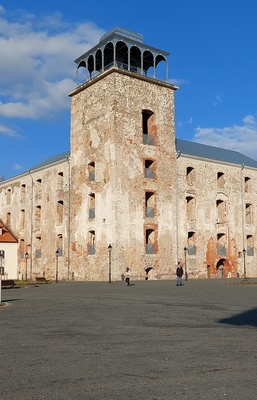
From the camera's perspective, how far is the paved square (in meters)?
5.36

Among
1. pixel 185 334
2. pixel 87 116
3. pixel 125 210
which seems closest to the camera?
pixel 185 334

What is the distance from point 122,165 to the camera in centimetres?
3531

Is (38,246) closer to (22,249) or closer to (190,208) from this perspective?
(22,249)

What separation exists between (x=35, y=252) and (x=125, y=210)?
43.7ft

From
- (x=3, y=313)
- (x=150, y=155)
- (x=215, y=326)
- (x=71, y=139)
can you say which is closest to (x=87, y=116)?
(x=71, y=139)

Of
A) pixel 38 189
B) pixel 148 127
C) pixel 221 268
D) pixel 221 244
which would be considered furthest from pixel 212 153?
pixel 38 189

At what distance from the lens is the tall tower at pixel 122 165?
35000 millimetres

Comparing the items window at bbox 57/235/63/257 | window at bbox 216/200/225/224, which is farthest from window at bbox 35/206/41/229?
window at bbox 216/200/225/224

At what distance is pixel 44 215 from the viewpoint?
4366 cm

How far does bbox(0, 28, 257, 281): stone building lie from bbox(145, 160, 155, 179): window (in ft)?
0.26

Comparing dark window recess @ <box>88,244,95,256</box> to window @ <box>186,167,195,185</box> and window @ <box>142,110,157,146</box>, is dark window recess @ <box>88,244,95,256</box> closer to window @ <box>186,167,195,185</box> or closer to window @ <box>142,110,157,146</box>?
window @ <box>142,110,157,146</box>

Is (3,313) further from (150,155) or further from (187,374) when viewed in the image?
(150,155)

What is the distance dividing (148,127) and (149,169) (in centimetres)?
378

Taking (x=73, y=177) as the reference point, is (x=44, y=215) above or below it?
below
